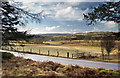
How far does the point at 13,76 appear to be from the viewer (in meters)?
7.92

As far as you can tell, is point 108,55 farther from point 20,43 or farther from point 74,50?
point 20,43

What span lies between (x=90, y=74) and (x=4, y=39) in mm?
6870

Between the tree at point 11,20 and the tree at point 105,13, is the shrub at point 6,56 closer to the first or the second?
the tree at point 11,20

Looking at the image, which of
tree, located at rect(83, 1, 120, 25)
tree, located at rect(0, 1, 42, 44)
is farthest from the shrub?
tree, located at rect(83, 1, 120, 25)

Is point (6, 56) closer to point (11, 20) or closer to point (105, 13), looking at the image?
point (11, 20)

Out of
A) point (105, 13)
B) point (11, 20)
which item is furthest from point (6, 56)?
point (105, 13)

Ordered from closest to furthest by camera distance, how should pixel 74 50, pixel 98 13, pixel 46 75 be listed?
pixel 46 75
pixel 98 13
pixel 74 50

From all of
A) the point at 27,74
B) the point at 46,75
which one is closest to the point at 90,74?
the point at 46,75

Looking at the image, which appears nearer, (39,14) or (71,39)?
(39,14)

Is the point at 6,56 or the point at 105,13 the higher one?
the point at 105,13

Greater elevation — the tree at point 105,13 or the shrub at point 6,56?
the tree at point 105,13

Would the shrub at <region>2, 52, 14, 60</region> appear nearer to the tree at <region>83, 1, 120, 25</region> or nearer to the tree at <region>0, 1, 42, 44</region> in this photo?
the tree at <region>0, 1, 42, 44</region>

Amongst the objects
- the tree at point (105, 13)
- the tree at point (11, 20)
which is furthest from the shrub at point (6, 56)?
the tree at point (105, 13)

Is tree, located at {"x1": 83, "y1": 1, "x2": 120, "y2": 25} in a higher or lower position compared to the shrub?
higher
